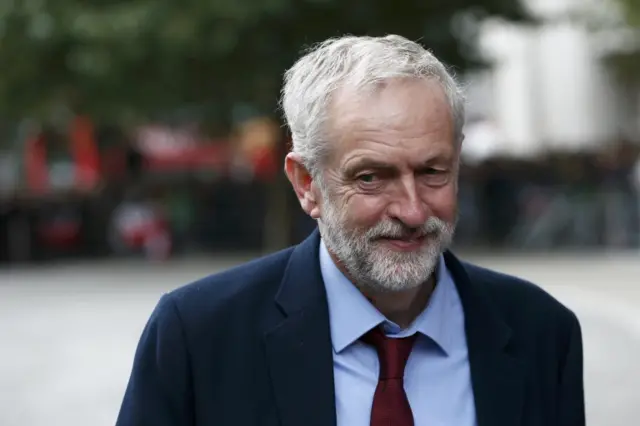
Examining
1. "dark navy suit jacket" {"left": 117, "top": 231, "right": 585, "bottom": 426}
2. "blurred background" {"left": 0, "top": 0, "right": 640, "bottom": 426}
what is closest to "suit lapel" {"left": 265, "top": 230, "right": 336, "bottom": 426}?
"dark navy suit jacket" {"left": 117, "top": 231, "right": 585, "bottom": 426}

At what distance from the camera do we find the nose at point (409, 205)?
2.25 meters

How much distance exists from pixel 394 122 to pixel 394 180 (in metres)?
0.11

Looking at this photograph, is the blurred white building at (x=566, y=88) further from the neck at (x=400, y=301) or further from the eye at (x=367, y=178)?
the eye at (x=367, y=178)

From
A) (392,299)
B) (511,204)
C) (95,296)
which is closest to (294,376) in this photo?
(392,299)

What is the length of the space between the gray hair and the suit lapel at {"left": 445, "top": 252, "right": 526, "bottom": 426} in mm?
365

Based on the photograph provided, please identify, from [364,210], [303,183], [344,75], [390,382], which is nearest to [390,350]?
[390,382]

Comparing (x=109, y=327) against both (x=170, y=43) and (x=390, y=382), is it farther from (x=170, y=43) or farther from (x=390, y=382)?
(x=390, y=382)

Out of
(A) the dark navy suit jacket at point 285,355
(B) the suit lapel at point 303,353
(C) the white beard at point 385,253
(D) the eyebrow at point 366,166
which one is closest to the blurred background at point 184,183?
(A) the dark navy suit jacket at point 285,355

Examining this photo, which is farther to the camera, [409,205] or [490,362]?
[490,362]

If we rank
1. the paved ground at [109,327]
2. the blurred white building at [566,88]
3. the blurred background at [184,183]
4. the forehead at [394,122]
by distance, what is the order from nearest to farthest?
the forehead at [394,122] < the paved ground at [109,327] < the blurred background at [184,183] < the blurred white building at [566,88]

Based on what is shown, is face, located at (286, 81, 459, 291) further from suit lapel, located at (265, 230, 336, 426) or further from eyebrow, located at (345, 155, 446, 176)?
suit lapel, located at (265, 230, 336, 426)

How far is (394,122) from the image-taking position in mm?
2246

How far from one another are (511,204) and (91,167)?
926 centimetres

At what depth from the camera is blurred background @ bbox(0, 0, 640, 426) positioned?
11.7m
